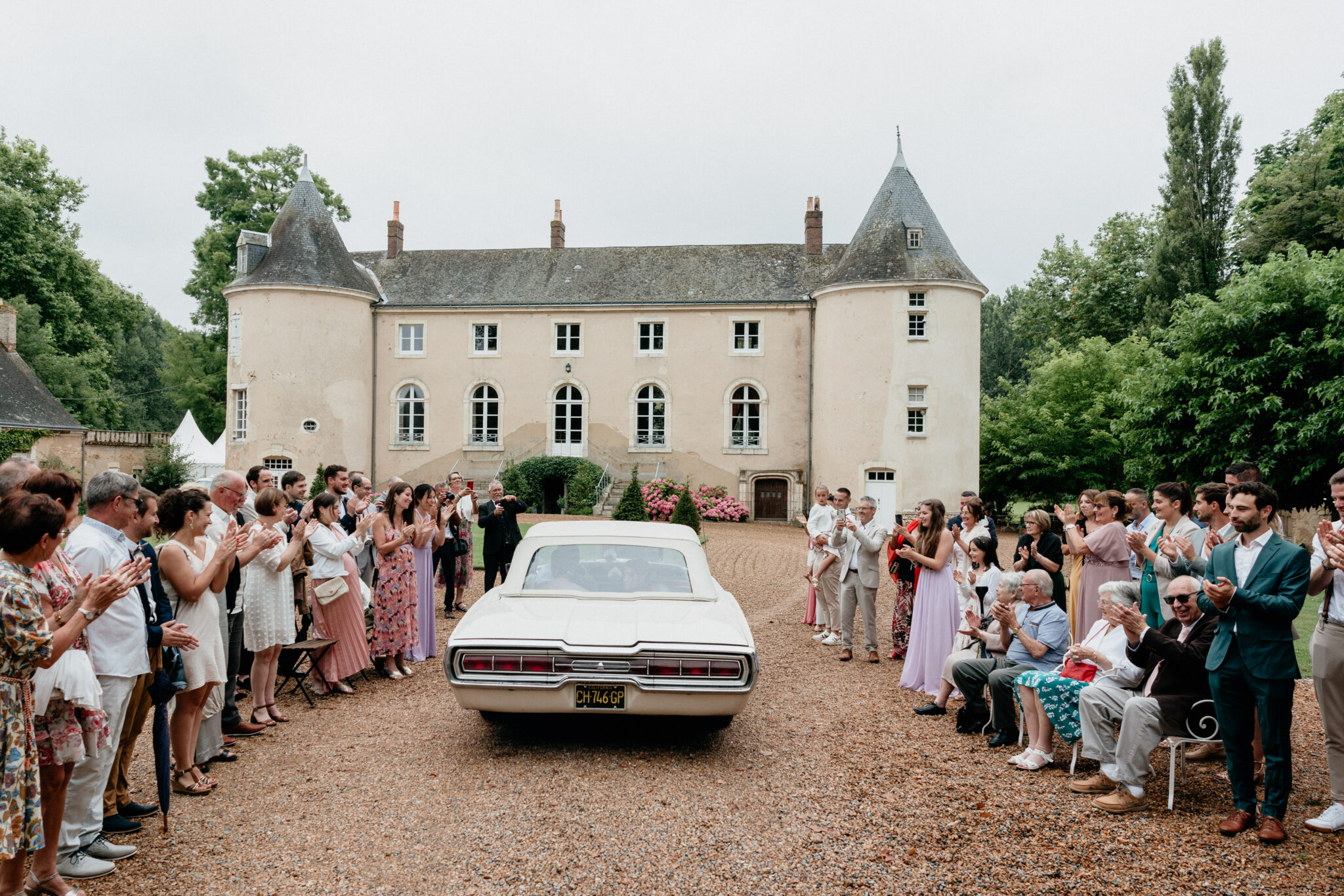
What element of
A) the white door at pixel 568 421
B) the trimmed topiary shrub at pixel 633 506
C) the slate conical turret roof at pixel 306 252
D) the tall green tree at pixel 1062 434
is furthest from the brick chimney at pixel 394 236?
the tall green tree at pixel 1062 434

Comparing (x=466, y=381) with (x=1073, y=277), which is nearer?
(x=466, y=381)

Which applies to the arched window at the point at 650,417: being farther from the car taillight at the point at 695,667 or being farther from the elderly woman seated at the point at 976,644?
the car taillight at the point at 695,667

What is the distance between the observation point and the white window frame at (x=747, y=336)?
3033cm

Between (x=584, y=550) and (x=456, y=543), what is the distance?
5600 millimetres

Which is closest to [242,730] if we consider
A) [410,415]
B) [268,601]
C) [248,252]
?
[268,601]

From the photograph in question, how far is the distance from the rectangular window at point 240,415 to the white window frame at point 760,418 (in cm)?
1695

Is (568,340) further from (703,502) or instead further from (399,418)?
(703,502)

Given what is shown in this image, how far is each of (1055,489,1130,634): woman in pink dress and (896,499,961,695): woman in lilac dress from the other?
1.23 m

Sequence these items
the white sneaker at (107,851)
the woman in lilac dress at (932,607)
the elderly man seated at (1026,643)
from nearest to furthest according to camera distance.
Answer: the white sneaker at (107,851) < the elderly man seated at (1026,643) < the woman in lilac dress at (932,607)

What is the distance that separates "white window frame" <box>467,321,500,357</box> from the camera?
31.5 meters

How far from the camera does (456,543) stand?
11.9 m

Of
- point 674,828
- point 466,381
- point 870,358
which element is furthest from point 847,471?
point 674,828

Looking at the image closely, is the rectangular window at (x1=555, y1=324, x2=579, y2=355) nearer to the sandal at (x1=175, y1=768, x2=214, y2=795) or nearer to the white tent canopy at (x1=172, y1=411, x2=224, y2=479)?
the white tent canopy at (x1=172, y1=411, x2=224, y2=479)

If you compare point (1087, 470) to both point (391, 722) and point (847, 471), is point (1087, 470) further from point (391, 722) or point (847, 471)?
point (391, 722)
